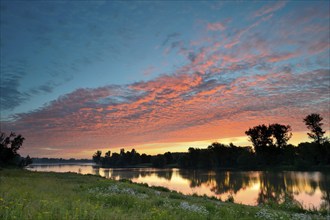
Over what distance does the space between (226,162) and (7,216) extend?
173m

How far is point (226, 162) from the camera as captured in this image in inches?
6786

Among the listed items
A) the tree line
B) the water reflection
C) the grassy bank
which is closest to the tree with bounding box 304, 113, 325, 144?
the tree line

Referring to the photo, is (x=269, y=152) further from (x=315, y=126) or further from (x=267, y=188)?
(x=267, y=188)

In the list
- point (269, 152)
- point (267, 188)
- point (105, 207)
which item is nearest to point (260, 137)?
point (269, 152)

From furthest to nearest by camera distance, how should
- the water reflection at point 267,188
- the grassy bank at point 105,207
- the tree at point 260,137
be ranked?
the tree at point 260,137 < the water reflection at point 267,188 < the grassy bank at point 105,207

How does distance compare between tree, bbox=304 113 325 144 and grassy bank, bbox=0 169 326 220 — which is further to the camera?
tree, bbox=304 113 325 144

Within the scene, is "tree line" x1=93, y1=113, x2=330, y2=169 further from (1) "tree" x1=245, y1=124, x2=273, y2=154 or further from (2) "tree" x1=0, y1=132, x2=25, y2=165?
(2) "tree" x1=0, y1=132, x2=25, y2=165

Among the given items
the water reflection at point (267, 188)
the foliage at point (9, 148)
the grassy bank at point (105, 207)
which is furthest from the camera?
the foliage at point (9, 148)

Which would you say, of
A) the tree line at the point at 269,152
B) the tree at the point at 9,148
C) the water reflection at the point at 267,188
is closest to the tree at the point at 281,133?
the tree line at the point at 269,152

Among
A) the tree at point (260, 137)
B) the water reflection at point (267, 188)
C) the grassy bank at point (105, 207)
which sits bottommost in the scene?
the water reflection at point (267, 188)

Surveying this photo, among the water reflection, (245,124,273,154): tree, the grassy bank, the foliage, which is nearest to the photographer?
the grassy bank

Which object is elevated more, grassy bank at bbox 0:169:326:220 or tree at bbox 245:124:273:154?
tree at bbox 245:124:273:154

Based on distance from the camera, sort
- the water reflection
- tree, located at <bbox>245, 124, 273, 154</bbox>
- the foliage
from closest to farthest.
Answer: the water reflection → the foliage → tree, located at <bbox>245, 124, 273, 154</bbox>

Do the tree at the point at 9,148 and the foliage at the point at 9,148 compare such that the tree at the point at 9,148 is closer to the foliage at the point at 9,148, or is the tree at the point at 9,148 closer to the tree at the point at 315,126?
the foliage at the point at 9,148
